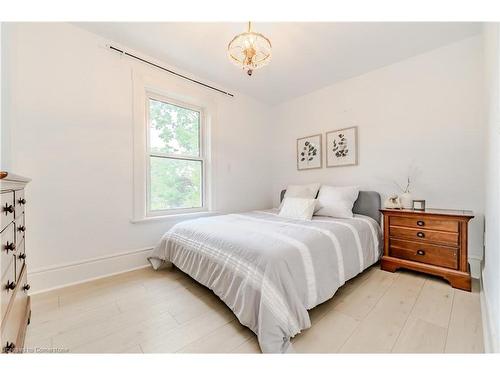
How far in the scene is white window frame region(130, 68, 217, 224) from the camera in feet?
7.59

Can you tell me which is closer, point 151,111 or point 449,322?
point 449,322

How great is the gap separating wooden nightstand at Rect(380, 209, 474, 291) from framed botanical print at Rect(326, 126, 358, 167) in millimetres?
958

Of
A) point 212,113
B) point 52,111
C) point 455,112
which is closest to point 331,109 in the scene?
point 455,112

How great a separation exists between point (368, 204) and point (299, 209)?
966mm

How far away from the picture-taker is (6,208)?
862 mm

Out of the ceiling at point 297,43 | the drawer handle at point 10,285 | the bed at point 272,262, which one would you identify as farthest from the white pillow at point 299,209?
the drawer handle at point 10,285

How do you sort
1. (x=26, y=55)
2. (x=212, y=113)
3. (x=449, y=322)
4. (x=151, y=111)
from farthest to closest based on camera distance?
1. (x=212, y=113)
2. (x=151, y=111)
3. (x=26, y=55)
4. (x=449, y=322)

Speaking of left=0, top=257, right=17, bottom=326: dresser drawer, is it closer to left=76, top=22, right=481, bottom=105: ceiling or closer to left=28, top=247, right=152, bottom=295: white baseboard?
left=28, top=247, right=152, bottom=295: white baseboard

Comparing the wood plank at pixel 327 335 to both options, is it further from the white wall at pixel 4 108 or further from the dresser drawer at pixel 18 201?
the white wall at pixel 4 108

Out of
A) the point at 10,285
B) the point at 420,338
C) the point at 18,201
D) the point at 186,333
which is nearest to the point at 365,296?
the point at 420,338

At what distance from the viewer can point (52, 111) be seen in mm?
1835

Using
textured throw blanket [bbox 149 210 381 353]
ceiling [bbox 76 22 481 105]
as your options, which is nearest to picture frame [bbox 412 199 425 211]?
textured throw blanket [bbox 149 210 381 353]
